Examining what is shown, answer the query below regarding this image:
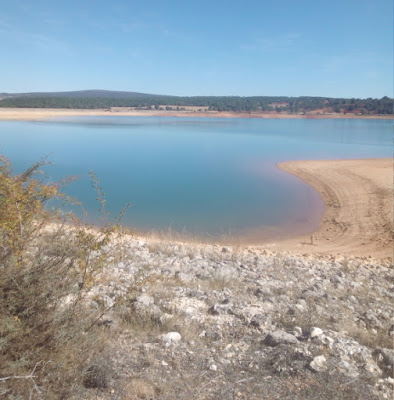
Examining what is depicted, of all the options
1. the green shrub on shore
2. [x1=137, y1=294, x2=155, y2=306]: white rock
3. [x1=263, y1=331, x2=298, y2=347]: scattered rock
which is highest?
the green shrub on shore

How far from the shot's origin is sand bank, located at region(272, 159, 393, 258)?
10727 mm

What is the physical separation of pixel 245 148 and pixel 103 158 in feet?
46.7

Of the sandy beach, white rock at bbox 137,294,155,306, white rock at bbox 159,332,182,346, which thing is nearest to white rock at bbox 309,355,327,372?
white rock at bbox 159,332,182,346

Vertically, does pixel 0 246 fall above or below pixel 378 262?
above

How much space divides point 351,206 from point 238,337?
13.2 m

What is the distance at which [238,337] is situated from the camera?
12.8 ft

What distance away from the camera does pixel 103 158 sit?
84.6 ft

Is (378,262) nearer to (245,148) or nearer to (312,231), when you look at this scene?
(312,231)

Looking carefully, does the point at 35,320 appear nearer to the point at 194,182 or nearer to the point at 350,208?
the point at 350,208

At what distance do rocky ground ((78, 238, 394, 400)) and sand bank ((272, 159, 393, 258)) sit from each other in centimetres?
462

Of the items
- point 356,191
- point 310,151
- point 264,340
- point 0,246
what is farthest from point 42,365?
point 310,151

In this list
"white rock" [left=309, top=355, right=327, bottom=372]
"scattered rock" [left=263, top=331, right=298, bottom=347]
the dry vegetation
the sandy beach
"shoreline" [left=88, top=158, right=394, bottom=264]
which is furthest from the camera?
the sandy beach

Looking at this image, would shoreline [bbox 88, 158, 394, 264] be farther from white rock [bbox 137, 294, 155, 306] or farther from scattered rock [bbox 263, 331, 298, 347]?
scattered rock [bbox 263, 331, 298, 347]

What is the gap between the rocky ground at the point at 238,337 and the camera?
9.93 feet
